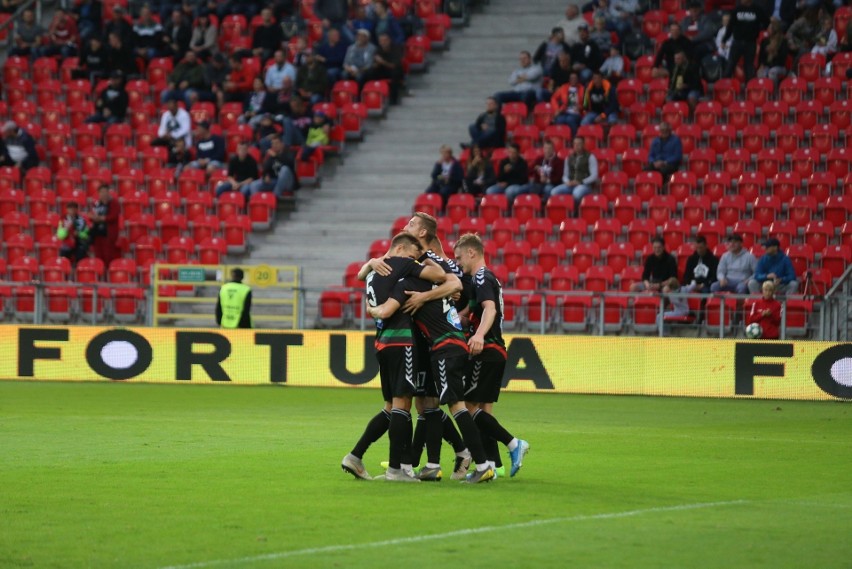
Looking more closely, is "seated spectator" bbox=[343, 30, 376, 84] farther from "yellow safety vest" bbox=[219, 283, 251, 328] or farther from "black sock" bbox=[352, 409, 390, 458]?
"black sock" bbox=[352, 409, 390, 458]

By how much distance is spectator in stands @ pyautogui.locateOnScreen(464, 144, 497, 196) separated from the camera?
86.9 feet

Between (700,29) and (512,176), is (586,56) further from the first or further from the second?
(512,176)

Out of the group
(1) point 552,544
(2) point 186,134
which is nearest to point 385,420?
(1) point 552,544

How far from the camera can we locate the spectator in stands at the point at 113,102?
30.4 metres

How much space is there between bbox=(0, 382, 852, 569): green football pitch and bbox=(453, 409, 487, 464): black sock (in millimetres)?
234

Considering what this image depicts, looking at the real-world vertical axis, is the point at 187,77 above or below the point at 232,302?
above

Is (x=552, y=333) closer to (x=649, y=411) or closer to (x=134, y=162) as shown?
(x=649, y=411)

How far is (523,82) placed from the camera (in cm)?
2848

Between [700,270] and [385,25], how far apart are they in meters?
10.3

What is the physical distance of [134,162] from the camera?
2967cm

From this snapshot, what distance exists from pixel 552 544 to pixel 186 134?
74.7ft

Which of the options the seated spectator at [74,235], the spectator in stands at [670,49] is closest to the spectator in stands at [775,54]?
the spectator in stands at [670,49]

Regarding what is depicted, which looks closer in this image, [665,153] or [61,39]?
[665,153]

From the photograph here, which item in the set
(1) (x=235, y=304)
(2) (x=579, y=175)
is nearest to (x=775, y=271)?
(2) (x=579, y=175)
